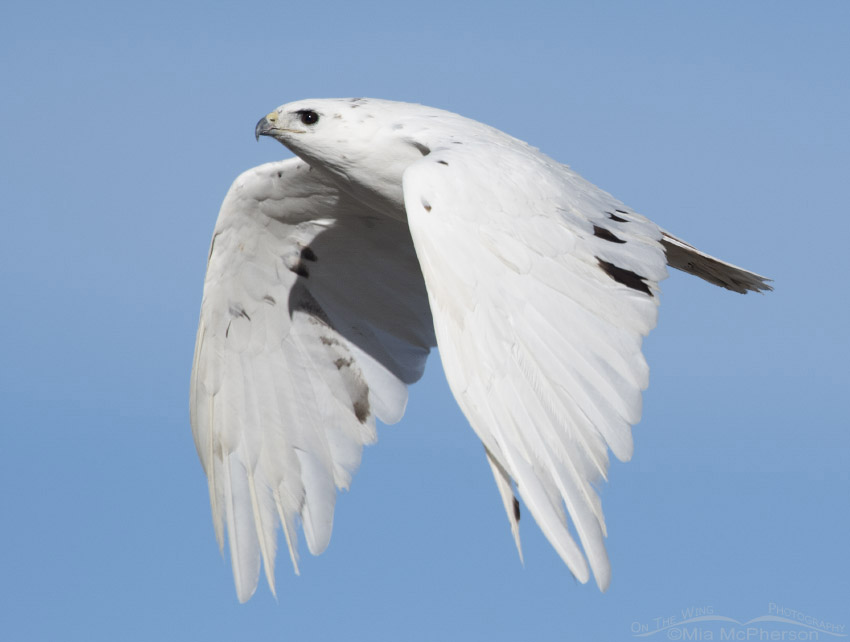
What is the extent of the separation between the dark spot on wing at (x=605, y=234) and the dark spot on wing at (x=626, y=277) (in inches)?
8.5

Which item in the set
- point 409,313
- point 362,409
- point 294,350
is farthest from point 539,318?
point 294,350

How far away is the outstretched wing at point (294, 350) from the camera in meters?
7.49

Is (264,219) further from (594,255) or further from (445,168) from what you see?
(594,255)

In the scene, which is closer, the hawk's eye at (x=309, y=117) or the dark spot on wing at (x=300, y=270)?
the hawk's eye at (x=309, y=117)

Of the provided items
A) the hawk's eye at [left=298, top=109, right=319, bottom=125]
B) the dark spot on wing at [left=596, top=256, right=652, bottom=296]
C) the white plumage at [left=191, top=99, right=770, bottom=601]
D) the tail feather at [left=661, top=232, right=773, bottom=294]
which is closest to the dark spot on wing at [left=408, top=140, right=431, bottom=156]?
the white plumage at [left=191, top=99, right=770, bottom=601]

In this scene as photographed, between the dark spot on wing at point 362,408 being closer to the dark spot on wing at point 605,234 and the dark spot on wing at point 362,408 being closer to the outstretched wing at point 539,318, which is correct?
the outstretched wing at point 539,318

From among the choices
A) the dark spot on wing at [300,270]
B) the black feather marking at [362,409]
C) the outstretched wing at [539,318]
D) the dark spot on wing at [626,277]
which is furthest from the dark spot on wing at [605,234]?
the dark spot on wing at [300,270]

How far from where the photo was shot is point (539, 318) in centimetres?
515

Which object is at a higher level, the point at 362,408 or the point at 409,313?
the point at 409,313

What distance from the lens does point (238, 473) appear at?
7637 millimetres

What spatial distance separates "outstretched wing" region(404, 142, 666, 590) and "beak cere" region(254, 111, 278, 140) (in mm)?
1447

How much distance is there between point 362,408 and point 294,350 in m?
0.60

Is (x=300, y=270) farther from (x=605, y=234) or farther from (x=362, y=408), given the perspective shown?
(x=605, y=234)

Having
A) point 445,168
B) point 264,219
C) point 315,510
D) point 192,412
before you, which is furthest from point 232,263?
point 445,168
